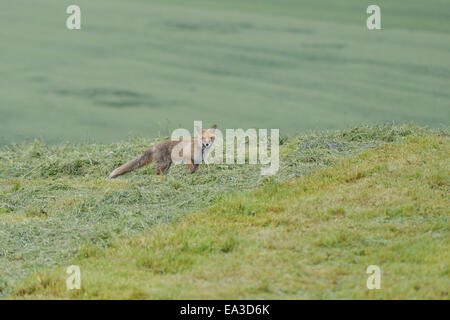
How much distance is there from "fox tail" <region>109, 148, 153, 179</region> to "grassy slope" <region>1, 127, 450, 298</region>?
2.12 ft

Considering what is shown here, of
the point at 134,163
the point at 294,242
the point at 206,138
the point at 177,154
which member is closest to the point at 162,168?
the point at 177,154

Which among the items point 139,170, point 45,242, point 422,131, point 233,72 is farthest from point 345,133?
point 233,72

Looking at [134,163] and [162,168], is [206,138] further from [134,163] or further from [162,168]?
[134,163]

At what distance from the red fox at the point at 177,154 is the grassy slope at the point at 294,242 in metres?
0.43

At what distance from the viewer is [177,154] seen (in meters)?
9.32

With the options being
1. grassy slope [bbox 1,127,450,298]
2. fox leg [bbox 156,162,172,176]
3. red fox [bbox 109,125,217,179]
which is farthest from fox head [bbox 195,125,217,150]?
fox leg [bbox 156,162,172,176]

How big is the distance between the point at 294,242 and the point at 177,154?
3282mm

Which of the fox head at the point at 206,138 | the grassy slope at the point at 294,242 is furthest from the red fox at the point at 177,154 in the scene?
the grassy slope at the point at 294,242

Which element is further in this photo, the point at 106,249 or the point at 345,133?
the point at 345,133

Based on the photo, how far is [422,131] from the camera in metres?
10.3

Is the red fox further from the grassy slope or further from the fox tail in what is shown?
the grassy slope

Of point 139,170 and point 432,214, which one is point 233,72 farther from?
point 432,214

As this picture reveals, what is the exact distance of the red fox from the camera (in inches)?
355
